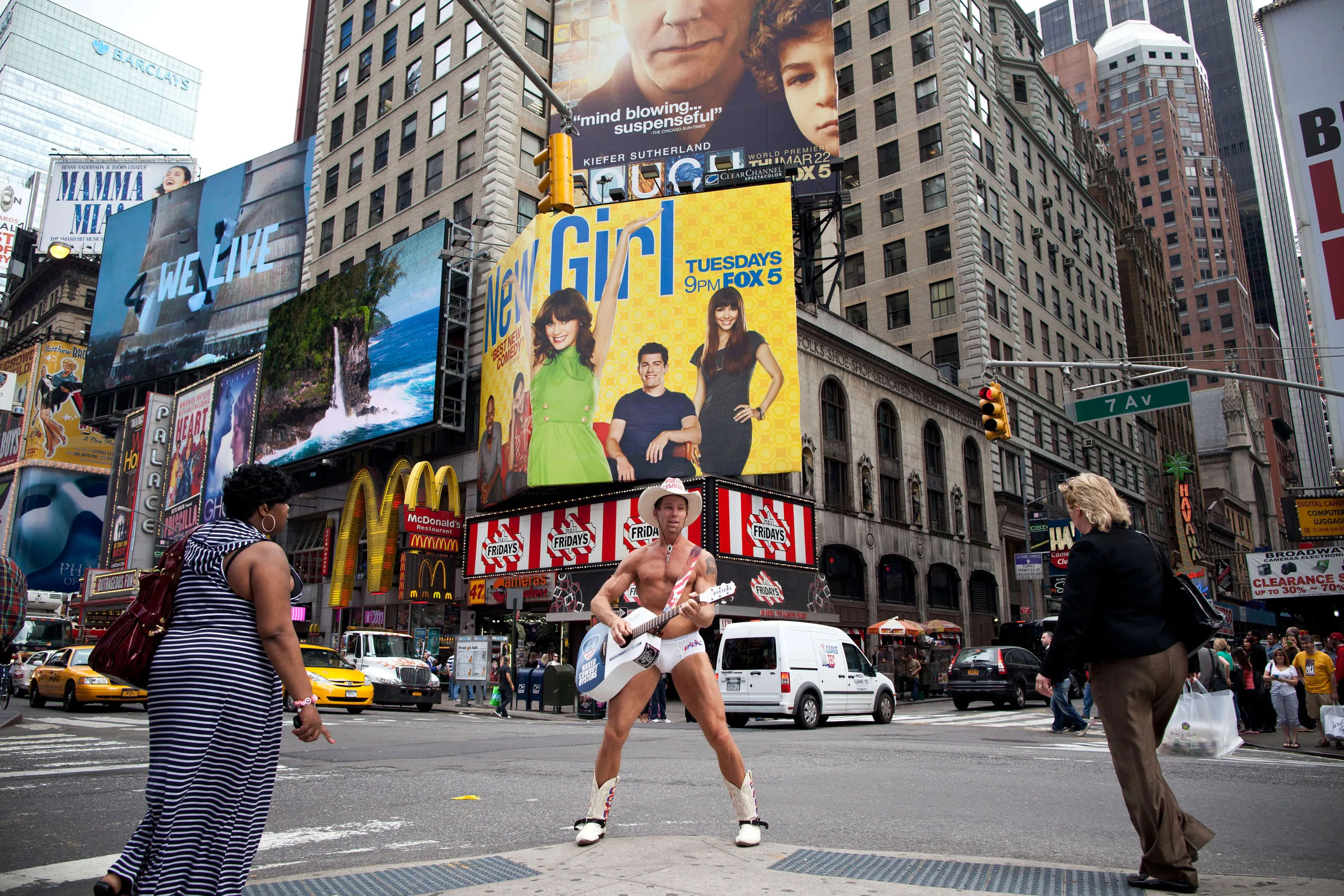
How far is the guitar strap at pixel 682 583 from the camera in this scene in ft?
16.8

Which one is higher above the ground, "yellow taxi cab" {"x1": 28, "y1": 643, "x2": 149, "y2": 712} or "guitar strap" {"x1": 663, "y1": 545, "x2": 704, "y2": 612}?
"guitar strap" {"x1": 663, "y1": 545, "x2": 704, "y2": 612}

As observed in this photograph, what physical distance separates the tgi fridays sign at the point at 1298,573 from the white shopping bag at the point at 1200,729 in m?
33.6

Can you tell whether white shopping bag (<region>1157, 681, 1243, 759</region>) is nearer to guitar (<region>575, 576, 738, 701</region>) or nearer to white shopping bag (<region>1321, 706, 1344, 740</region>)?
guitar (<region>575, 576, 738, 701</region>)

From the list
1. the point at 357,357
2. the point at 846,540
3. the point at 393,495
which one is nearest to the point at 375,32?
the point at 357,357

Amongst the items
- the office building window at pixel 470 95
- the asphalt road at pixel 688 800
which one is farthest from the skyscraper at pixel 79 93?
the asphalt road at pixel 688 800

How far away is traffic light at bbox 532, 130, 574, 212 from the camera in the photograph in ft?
37.4

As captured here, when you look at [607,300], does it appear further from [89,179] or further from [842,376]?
[89,179]

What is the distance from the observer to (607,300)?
30828 millimetres

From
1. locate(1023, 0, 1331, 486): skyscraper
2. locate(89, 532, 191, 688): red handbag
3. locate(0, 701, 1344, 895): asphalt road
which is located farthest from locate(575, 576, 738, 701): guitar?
locate(1023, 0, 1331, 486): skyscraper

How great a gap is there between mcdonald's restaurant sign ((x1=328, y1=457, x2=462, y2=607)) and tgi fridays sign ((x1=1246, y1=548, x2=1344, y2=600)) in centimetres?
3077

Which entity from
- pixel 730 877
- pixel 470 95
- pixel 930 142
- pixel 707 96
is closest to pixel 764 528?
pixel 707 96

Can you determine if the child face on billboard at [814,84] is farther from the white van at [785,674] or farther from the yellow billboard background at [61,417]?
the yellow billboard background at [61,417]

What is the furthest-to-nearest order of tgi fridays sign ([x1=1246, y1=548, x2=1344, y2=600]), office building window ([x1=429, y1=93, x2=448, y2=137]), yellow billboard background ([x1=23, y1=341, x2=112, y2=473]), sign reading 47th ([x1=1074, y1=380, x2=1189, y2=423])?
1. yellow billboard background ([x1=23, y1=341, x2=112, y2=473])
2. office building window ([x1=429, y1=93, x2=448, y2=137])
3. tgi fridays sign ([x1=1246, y1=548, x2=1344, y2=600])
4. sign reading 47th ([x1=1074, y1=380, x2=1189, y2=423])

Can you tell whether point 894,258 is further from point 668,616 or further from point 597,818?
point 597,818
